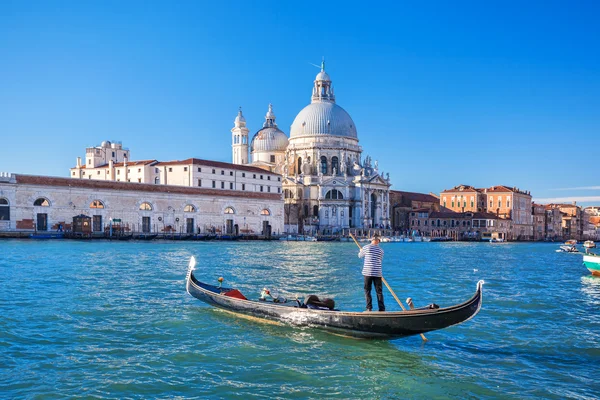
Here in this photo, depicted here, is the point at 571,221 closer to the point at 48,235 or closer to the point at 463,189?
the point at 463,189

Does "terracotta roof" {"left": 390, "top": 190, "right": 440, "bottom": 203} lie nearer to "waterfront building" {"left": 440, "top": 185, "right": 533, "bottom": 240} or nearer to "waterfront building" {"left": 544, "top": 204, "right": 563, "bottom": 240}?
"waterfront building" {"left": 440, "top": 185, "right": 533, "bottom": 240}

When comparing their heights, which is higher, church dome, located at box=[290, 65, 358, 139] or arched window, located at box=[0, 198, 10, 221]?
church dome, located at box=[290, 65, 358, 139]

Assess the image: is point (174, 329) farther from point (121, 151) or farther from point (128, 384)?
point (121, 151)

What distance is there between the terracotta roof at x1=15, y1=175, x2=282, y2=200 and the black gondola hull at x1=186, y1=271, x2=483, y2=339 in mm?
32641

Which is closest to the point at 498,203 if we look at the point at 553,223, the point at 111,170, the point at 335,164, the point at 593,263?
the point at 553,223

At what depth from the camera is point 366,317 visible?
9195 millimetres

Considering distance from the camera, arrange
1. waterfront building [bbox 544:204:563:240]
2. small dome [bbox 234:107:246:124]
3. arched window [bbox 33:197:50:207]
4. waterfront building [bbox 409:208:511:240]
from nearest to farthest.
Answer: arched window [bbox 33:197:50:207] → small dome [bbox 234:107:246:124] → waterfront building [bbox 409:208:511:240] → waterfront building [bbox 544:204:563:240]

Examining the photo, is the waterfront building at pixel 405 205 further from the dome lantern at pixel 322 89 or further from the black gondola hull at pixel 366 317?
the black gondola hull at pixel 366 317

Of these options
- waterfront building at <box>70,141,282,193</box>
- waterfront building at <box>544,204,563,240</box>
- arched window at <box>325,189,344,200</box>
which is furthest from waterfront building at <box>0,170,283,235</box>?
waterfront building at <box>544,204,563,240</box>

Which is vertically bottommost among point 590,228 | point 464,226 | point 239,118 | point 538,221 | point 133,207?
point 590,228

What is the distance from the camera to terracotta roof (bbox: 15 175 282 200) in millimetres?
39781

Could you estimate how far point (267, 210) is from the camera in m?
57.4

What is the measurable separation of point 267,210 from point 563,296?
42.2 meters

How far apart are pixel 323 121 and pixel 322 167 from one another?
18.6 feet
